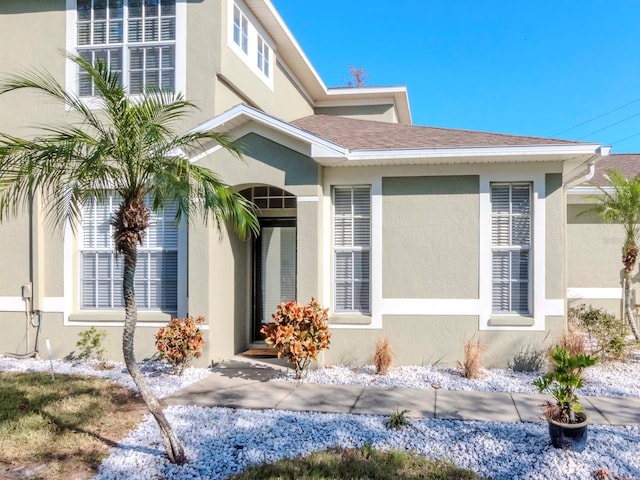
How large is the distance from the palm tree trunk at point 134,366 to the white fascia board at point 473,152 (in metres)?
4.46

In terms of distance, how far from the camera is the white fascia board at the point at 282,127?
25.4 ft

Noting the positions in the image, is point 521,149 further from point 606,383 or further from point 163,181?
point 163,181

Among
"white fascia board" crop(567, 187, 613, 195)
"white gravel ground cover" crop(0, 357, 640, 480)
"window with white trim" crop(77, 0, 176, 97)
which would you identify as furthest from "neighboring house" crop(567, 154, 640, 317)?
"window with white trim" crop(77, 0, 176, 97)

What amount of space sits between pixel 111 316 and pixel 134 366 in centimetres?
491

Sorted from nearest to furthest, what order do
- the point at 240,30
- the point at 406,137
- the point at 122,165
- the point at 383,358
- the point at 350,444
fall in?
the point at 122,165, the point at 350,444, the point at 383,358, the point at 406,137, the point at 240,30

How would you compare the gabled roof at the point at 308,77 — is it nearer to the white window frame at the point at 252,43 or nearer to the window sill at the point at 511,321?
the white window frame at the point at 252,43

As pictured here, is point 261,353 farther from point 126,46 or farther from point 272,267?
point 126,46

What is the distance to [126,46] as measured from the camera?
891 centimetres

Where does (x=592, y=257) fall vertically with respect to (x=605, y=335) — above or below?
above

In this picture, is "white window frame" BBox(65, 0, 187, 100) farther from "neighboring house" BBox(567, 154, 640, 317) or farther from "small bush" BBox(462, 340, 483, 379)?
"neighboring house" BBox(567, 154, 640, 317)

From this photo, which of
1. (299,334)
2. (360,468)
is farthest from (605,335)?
(360,468)

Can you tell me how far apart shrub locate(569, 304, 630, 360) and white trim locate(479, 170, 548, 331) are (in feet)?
3.82

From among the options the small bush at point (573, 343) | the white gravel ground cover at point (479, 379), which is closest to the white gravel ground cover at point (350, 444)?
the white gravel ground cover at point (479, 379)

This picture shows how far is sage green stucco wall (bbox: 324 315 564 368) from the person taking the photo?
7977 millimetres
